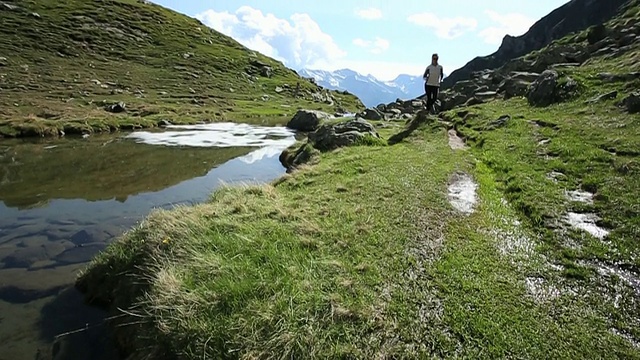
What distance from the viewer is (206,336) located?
8.59 metres

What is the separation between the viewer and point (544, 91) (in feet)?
112

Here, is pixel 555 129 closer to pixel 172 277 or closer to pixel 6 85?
pixel 172 277

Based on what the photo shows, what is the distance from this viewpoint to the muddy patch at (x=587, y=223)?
11767mm

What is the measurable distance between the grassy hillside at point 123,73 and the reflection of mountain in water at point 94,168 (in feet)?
36.8

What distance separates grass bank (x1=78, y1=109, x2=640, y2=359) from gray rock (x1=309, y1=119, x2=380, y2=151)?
563 inches

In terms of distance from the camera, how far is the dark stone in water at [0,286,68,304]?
13.0 metres

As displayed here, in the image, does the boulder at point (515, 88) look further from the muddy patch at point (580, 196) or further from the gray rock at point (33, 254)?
the gray rock at point (33, 254)

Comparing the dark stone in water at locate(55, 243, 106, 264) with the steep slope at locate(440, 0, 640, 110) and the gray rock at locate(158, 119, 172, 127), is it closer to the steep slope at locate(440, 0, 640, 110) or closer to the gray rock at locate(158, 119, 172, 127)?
the steep slope at locate(440, 0, 640, 110)

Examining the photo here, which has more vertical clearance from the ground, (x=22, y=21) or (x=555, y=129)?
(x=22, y=21)

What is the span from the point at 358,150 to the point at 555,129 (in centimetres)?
1270

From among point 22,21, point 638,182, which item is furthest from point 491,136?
point 22,21

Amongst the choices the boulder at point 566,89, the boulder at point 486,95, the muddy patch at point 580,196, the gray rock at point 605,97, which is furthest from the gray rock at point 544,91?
the muddy patch at point 580,196

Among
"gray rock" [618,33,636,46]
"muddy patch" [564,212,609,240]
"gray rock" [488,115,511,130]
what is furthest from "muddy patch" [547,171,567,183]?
"gray rock" [618,33,636,46]

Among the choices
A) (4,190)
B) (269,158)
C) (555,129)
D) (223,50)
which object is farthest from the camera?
(223,50)
